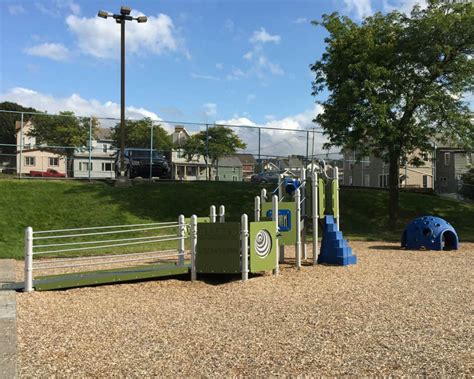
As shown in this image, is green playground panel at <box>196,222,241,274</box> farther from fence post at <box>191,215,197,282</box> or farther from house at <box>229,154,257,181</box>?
house at <box>229,154,257,181</box>

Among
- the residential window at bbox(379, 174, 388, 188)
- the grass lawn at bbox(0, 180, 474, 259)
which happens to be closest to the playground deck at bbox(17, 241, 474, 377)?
the grass lawn at bbox(0, 180, 474, 259)

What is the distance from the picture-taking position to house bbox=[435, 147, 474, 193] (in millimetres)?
34250

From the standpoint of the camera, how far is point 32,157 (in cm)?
2298

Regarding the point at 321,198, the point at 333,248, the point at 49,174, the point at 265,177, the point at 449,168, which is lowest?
the point at 333,248

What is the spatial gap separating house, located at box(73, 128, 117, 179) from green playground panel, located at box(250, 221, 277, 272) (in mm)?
14975

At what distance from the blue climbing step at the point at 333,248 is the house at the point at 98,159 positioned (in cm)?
1437

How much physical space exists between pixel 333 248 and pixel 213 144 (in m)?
16.4

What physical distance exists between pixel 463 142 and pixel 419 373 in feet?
54.5

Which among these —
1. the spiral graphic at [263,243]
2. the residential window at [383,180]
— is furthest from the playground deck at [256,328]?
the residential window at [383,180]

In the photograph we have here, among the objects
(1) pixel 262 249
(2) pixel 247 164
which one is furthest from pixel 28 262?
(2) pixel 247 164

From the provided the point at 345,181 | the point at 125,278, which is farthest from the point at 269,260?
the point at 345,181

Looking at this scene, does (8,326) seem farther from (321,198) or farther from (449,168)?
(449,168)

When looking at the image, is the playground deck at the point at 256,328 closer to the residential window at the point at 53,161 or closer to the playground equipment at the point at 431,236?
the playground equipment at the point at 431,236

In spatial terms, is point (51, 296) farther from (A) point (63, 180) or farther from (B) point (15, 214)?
(A) point (63, 180)
